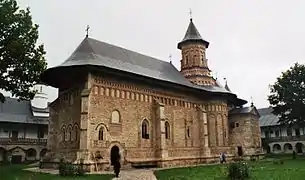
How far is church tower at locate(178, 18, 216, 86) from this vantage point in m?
34.7

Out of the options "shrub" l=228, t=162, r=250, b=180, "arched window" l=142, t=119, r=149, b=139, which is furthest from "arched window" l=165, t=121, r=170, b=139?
"shrub" l=228, t=162, r=250, b=180

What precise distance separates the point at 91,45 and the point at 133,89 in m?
4.73

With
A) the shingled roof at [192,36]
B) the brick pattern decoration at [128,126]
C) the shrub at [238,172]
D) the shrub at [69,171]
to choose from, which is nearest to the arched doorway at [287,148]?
the shingled roof at [192,36]

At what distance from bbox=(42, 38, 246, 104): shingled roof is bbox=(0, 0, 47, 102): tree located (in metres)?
3.40

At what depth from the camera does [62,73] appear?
906 inches

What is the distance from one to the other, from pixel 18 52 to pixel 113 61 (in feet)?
28.2

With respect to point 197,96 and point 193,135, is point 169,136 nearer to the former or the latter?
point 193,135

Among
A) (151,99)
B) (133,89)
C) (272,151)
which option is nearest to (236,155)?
(151,99)

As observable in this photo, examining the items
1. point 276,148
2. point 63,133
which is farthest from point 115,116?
point 276,148

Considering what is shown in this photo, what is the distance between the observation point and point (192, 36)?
120 feet

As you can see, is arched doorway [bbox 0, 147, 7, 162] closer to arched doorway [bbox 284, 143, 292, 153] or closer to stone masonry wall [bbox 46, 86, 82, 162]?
stone masonry wall [bbox 46, 86, 82, 162]

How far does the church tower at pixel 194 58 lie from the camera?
3465cm

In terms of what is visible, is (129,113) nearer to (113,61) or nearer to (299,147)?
(113,61)

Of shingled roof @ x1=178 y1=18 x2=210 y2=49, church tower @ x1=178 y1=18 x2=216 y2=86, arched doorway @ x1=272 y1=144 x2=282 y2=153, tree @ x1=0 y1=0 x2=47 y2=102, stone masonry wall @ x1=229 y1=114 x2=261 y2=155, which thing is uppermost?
shingled roof @ x1=178 y1=18 x2=210 y2=49
